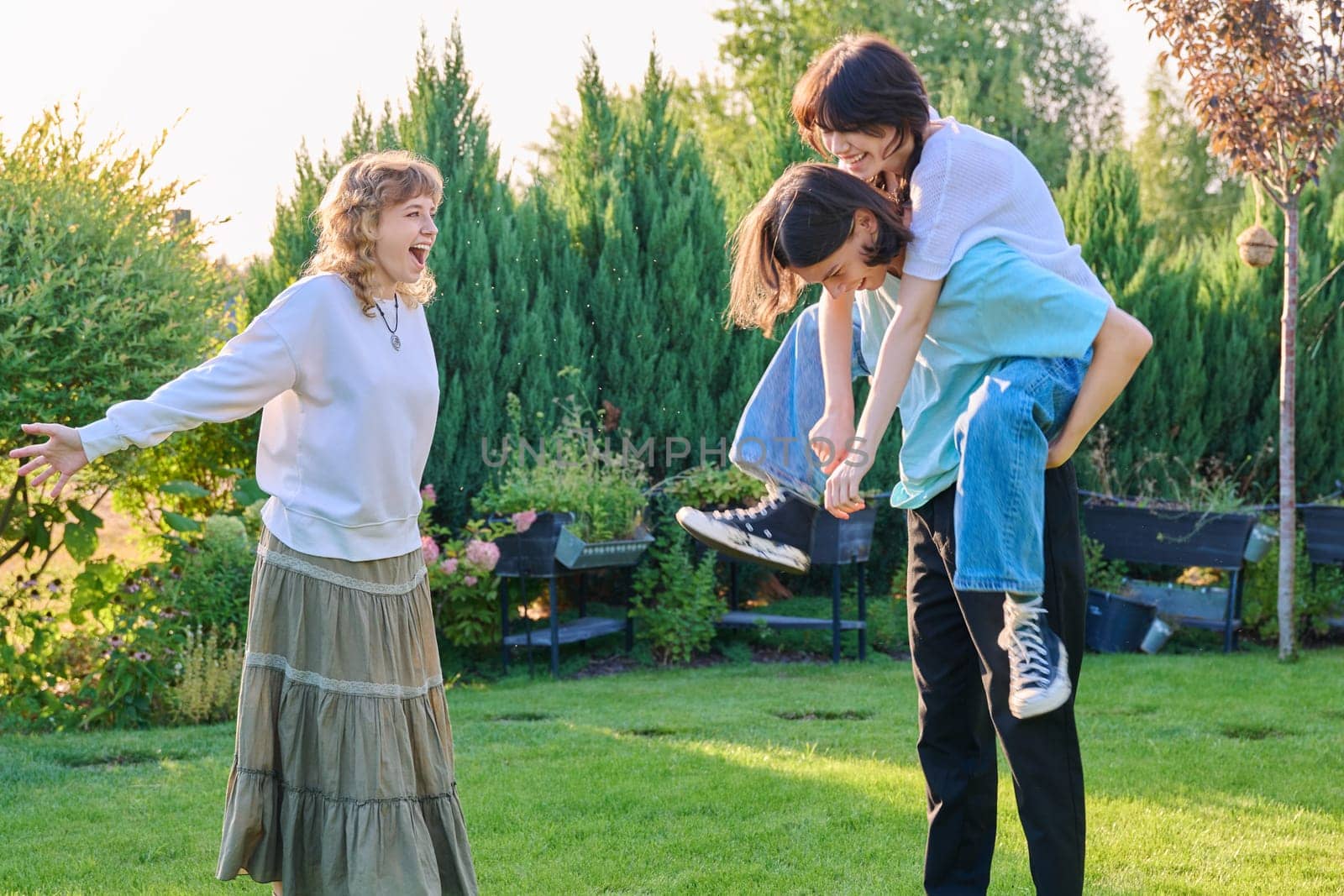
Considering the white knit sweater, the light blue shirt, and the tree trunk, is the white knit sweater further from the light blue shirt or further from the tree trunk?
the tree trunk

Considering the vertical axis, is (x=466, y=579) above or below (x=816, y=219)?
below

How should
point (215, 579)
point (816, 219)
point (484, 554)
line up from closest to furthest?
point (816, 219) → point (215, 579) → point (484, 554)

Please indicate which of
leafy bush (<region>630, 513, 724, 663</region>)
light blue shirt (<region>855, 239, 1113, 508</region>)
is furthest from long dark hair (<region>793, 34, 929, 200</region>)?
leafy bush (<region>630, 513, 724, 663</region>)

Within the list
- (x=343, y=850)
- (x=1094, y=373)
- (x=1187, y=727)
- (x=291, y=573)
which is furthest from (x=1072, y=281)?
(x=1187, y=727)

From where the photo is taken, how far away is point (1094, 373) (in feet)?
7.48

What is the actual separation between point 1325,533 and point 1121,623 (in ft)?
4.76

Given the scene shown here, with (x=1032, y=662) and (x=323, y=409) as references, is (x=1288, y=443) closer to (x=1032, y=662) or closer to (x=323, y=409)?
(x=1032, y=662)

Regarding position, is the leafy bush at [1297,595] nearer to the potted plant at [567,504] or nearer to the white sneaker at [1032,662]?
the potted plant at [567,504]

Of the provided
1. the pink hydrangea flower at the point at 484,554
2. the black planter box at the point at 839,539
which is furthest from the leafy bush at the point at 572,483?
the black planter box at the point at 839,539

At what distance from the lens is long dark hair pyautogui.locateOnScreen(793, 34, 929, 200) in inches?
90.2

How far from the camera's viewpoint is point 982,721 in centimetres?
258

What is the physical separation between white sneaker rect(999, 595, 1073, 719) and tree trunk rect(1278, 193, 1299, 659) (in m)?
5.16

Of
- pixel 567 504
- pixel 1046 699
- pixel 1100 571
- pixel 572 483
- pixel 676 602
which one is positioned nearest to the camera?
pixel 1046 699

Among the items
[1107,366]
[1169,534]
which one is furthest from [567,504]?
[1107,366]
